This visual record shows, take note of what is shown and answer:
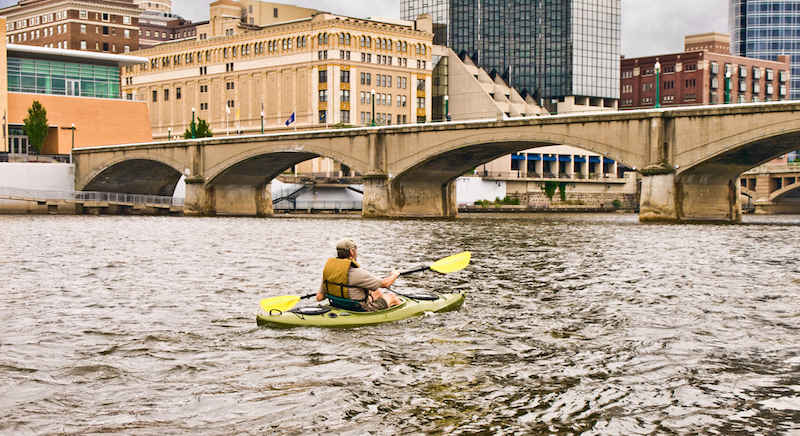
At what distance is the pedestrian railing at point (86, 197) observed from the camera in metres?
74.9

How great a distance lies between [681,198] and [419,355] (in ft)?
147

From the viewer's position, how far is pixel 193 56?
5103 inches

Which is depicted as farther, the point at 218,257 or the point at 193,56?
the point at 193,56

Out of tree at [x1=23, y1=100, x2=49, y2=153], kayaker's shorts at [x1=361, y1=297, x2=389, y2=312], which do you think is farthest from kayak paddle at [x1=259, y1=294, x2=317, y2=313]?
tree at [x1=23, y1=100, x2=49, y2=153]

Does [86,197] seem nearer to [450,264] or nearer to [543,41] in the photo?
[450,264]

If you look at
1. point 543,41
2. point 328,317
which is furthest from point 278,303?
point 543,41

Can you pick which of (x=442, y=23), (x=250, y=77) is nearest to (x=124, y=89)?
(x=250, y=77)

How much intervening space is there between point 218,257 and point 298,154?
46046mm

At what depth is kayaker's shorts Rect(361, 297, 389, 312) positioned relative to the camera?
1605 cm

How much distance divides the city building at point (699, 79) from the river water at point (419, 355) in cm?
12838

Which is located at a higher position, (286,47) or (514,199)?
(286,47)

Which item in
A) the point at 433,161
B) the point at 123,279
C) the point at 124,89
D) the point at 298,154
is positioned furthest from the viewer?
the point at 124,89

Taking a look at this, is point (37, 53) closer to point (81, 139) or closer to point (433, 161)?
point (81, 139)

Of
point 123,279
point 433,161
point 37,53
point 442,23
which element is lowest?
point 123,279
